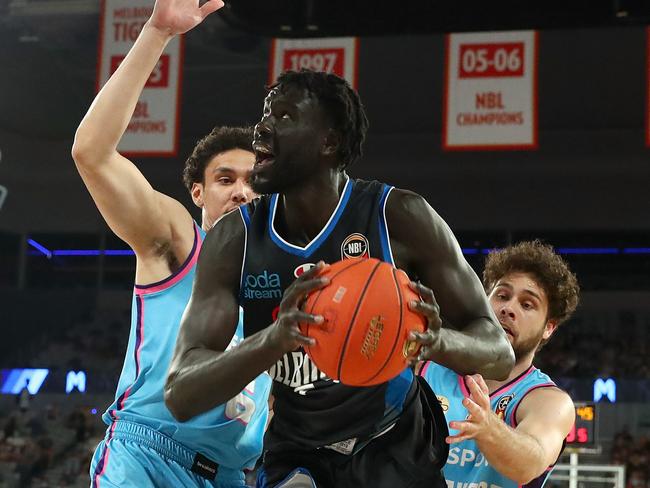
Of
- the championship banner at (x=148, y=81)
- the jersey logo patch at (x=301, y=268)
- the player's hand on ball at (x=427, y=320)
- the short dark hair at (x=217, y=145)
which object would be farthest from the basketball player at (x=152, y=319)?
the championship banner at (x=148, y=81)

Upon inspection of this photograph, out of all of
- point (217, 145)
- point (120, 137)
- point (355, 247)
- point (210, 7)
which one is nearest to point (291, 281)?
point (355, 247)

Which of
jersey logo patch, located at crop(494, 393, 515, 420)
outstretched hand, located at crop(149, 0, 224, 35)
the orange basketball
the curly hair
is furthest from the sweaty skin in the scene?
the curly hair

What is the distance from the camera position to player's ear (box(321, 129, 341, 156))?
2.64 m

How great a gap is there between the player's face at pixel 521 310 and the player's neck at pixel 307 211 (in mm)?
1440

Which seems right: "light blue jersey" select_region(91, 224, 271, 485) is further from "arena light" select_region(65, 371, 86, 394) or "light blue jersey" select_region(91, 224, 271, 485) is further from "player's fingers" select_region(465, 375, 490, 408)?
"arena light" select_region(65, 371, 86, 394)

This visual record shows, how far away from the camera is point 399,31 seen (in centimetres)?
1052

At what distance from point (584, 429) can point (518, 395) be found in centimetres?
385

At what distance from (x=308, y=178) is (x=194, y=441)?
3.30 feet

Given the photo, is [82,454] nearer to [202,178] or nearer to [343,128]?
[202,178]

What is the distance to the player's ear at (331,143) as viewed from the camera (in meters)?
2.64

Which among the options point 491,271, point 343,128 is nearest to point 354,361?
point 343,128

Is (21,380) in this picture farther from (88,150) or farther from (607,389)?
(88,150)

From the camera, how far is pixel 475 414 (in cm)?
270

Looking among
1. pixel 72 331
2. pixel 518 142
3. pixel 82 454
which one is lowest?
pixel 82 454
